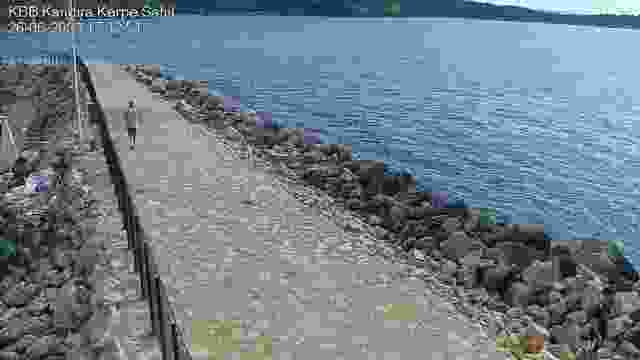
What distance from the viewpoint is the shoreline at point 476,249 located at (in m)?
13.4

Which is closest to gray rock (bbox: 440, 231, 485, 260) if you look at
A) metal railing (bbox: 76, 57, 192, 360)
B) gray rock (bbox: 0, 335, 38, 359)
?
metal railing (bbox: 76, 57, 192, 360)

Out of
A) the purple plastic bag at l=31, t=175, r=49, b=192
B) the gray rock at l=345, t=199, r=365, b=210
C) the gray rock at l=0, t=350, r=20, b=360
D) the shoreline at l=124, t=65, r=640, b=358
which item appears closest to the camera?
the gray rock at l=0, t=350, r=20, b=360

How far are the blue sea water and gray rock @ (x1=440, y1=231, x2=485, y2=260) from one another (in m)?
15.6

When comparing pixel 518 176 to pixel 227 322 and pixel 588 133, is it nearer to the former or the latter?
pixel 588 133

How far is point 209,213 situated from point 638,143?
5154cm

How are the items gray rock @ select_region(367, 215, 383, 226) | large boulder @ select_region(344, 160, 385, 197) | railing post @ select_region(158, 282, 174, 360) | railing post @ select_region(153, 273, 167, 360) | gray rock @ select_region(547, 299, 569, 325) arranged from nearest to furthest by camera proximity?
railing post @ select_region(158, 282, 174, 360)
railing post @ select_region(153, 273, 167, 360)
gray rock @ select_region(547, 299, 569, 325)
gray rock @ select_region(367, 215, 383, 226)
large boulder @ select_region(344, 160, 385, 197)

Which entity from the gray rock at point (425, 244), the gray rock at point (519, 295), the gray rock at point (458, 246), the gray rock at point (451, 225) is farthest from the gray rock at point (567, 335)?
the gray rock at point (451, 225)

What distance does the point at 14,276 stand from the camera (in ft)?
52.7

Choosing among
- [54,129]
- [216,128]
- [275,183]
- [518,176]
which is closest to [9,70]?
[54,129]

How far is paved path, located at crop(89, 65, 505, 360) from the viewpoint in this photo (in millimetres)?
10211

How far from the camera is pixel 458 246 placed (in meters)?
16.5

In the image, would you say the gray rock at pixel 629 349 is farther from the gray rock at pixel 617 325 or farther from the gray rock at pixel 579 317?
the gray rock at pixel 579 317

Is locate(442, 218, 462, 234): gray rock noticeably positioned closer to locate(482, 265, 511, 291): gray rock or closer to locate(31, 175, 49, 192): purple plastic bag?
locate(482, 265, 511, 291): gray rock

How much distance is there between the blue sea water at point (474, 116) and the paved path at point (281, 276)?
18.9 meters
